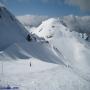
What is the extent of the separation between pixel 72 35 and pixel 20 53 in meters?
114

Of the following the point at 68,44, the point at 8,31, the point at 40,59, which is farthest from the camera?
the point at 68,44

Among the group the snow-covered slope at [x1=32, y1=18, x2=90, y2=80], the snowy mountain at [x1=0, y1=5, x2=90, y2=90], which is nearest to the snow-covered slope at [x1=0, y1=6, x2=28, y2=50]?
the snowy mountain at [x1=0, y1=5, x2=90, y2=90]

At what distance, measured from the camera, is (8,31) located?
84.6 m

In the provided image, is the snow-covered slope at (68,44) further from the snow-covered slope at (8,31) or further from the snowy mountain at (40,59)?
the snow-covered slope at (8,31)

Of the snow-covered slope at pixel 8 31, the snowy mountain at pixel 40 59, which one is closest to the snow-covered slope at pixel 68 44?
the snowy mountain at pixel 40 59

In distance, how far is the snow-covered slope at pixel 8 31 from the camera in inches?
3016

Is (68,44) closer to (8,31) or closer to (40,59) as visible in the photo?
(8,31)

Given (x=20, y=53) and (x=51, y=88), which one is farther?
(x=20, y=53)

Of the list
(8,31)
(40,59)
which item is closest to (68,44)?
(8,31)

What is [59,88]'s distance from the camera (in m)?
31.1

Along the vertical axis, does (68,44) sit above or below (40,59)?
above

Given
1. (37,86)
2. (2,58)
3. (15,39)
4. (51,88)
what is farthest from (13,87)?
(15,39)

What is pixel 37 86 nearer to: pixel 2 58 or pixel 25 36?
pixel 2 58

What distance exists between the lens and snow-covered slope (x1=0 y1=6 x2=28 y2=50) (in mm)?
76600
